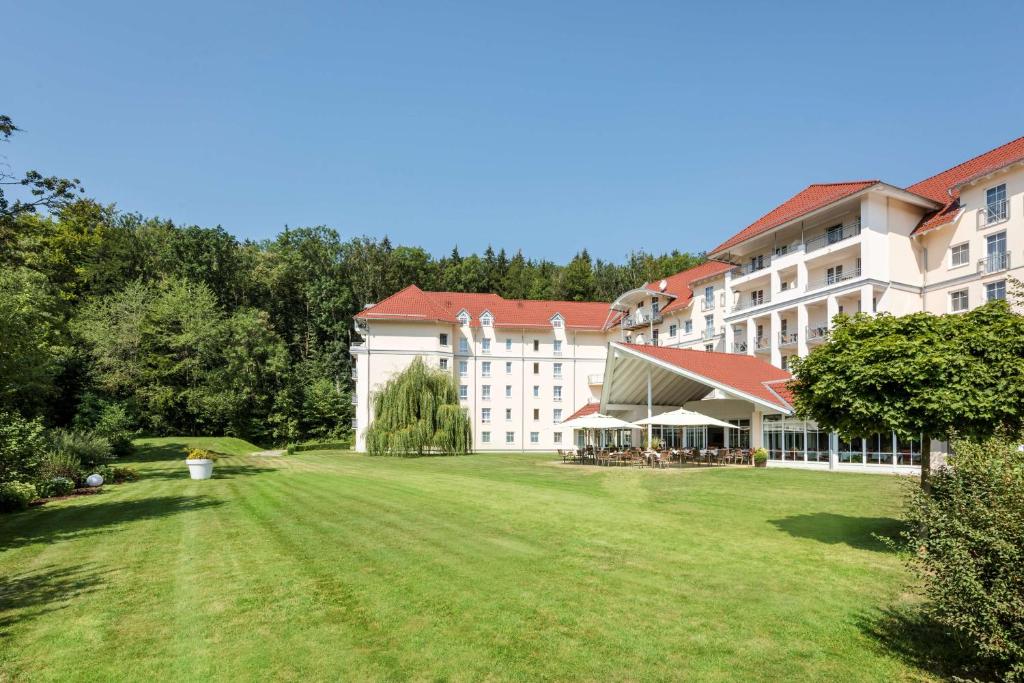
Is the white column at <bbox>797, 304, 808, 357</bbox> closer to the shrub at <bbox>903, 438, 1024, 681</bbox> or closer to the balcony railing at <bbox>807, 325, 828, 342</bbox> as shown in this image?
the balcony railing at <bbox>807, 325, 828, 342</bbox>

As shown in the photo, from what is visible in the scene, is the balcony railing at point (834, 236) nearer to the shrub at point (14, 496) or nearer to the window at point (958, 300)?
the window at point (958, 300)

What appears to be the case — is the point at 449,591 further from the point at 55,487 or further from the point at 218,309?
the point at 218,309

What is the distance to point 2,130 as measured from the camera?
50.6ft

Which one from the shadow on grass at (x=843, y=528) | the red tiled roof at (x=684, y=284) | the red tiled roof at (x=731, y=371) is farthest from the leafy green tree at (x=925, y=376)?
the red tiled roof at (x=684, y=284)

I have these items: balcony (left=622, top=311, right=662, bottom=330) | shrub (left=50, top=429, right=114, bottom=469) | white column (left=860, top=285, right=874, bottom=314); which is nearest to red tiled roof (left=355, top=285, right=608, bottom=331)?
balcony (left=622, top=311, right=662, bottom=330)

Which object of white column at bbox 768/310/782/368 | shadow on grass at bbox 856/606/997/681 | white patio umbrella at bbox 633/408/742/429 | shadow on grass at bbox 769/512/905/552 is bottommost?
shadow on grass at bbox 769/512/905/552

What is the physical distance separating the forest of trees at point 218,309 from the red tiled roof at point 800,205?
37.3 m

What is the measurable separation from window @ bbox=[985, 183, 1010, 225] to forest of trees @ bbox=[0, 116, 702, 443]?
141ft

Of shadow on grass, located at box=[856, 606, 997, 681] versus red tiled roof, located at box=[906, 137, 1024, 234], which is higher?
red tiled roof, located at box=[906, 137, 1024, 234]

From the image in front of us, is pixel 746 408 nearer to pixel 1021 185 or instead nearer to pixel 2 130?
pixel 1021 185

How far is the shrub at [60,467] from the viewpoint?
17766mm

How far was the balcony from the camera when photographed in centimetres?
4821

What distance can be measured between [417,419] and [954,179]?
3461 cm

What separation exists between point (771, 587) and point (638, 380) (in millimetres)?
26265
